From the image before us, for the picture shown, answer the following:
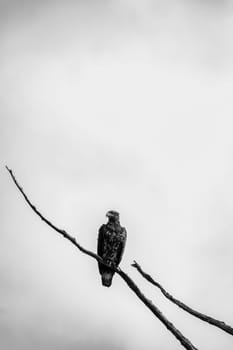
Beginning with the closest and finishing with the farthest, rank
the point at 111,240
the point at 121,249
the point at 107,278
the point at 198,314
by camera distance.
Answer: the point at 198,314, the point at 111,240, the point at 121,249, the point at 107,278

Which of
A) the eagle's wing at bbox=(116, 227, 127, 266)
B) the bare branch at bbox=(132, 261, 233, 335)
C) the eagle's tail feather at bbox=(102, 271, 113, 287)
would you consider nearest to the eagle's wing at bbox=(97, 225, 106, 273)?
the eagle's tail feather at bbox=(102, 271, 113, 287)

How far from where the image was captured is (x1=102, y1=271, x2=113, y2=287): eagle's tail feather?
1983 cm

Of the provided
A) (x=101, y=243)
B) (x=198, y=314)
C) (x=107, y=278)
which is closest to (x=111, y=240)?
(x=101, y=243)

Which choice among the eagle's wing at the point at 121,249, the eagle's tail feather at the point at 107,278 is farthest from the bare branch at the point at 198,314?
the eagle's tail feather at the point at 107,278

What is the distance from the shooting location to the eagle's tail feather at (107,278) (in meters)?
19.8

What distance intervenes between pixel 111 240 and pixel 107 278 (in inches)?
62.2

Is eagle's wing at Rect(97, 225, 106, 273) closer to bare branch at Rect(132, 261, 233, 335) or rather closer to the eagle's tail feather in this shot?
the eagle's tail feather

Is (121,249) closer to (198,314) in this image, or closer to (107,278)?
(107,278)

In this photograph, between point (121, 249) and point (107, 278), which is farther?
point (107, 278)

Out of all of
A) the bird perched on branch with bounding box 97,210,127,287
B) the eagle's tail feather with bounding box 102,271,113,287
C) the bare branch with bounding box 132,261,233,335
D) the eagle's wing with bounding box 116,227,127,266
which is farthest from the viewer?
the eagle's tail feather with bounding box 102,271,113,287

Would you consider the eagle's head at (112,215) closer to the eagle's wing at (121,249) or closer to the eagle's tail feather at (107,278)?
the eagle's wing at (121,249)

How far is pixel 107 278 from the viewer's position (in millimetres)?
20016

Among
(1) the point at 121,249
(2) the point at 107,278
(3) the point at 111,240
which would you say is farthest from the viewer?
(2) the point at 107,278

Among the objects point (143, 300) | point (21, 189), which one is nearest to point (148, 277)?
point (143, 300)
